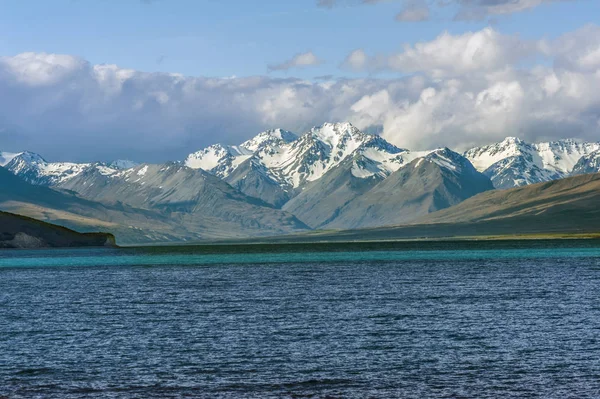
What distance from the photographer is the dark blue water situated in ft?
173

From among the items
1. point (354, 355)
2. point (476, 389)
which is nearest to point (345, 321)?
point (354, 355)

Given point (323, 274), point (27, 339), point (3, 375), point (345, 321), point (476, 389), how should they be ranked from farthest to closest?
point (323, 274), point (345, 321), point (27, 339), point (3, 375), point (476, 389)

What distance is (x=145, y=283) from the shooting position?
145 m

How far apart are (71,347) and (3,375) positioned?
466 inches

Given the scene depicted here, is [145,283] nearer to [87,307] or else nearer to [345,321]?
[87,307]

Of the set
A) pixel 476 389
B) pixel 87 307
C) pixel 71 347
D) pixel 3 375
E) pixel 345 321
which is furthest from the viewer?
pixel 87 307

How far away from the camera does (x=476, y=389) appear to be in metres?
50.8

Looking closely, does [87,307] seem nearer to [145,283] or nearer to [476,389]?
[145,283]

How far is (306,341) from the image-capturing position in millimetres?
70688

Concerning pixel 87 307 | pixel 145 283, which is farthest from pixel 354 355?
pixel 145 283

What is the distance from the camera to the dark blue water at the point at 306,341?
173 feet

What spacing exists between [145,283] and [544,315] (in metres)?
79.2

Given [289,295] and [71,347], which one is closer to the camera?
[71,347]

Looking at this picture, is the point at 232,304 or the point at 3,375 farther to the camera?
the point at 232,304
